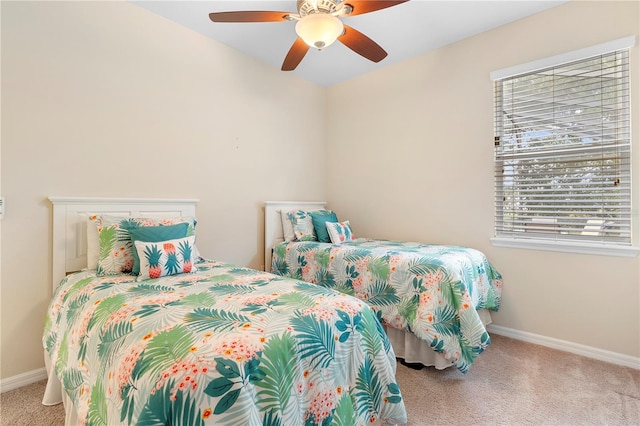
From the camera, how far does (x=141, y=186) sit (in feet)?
7.97

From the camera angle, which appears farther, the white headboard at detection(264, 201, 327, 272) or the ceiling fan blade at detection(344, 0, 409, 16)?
the white headboard at detection(264, 201, 327, 272)

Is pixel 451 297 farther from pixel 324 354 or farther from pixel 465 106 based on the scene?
pixel 465 106

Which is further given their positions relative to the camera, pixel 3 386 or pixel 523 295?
pixel 523 295

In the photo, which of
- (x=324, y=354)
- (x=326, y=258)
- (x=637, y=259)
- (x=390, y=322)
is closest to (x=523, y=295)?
(x=637, y=259)

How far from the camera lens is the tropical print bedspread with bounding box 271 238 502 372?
1.94m

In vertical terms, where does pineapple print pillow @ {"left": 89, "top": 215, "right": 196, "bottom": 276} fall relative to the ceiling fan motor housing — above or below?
below

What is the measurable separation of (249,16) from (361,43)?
30.3 inches

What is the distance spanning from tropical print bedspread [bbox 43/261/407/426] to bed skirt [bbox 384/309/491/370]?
2.56 feet

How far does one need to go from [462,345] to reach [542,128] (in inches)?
73.8

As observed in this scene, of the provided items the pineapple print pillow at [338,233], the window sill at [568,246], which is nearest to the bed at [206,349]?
the pineapple print pillow at [338,233]

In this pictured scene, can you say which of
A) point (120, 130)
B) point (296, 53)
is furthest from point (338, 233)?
point (120, 130)

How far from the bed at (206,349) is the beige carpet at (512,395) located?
0.89 ft

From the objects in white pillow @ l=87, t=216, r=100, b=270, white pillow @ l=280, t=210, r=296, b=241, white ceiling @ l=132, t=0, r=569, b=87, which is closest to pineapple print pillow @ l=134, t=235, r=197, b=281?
white pillow @ l=87, t=216, r=100, b=270

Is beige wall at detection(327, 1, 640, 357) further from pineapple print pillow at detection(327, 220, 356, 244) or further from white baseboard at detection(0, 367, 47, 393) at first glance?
white baseboard at detection(0, 367, 47, 393)
